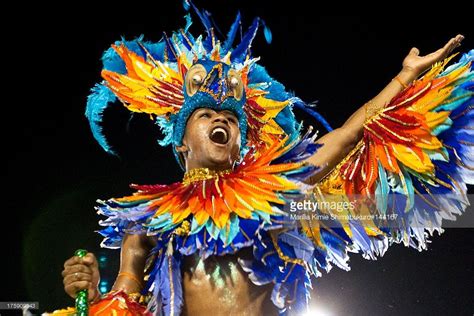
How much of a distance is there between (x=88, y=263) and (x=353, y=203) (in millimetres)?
771

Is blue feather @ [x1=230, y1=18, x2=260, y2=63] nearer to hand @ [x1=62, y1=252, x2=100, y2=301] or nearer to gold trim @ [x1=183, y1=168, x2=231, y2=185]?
gold trim @ [x1=183, y1=168, x2=231, y2=185]

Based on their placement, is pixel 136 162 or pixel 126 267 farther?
pixel 136 162

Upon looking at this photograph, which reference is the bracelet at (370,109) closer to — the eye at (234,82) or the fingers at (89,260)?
the eye at (234,82)

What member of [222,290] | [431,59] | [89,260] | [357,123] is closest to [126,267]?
[89,260]

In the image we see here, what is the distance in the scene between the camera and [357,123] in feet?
6.51

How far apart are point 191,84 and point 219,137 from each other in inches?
7.5

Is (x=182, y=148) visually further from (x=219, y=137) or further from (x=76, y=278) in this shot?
(x=76, y=278)

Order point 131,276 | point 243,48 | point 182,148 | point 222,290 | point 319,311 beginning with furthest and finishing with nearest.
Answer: point 319,311 < point 243,48 < point 182,148 < point 131,276 < point 222,290

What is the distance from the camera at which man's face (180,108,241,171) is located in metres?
1.91

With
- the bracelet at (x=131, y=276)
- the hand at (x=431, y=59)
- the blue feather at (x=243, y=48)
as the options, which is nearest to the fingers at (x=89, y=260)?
the bracelet at (x=131, y=276)

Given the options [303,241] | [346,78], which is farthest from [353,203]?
[346,78]

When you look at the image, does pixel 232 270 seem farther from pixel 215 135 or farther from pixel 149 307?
pixel 215 135

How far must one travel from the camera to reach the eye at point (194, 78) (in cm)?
198

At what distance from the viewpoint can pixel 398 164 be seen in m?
1.96
